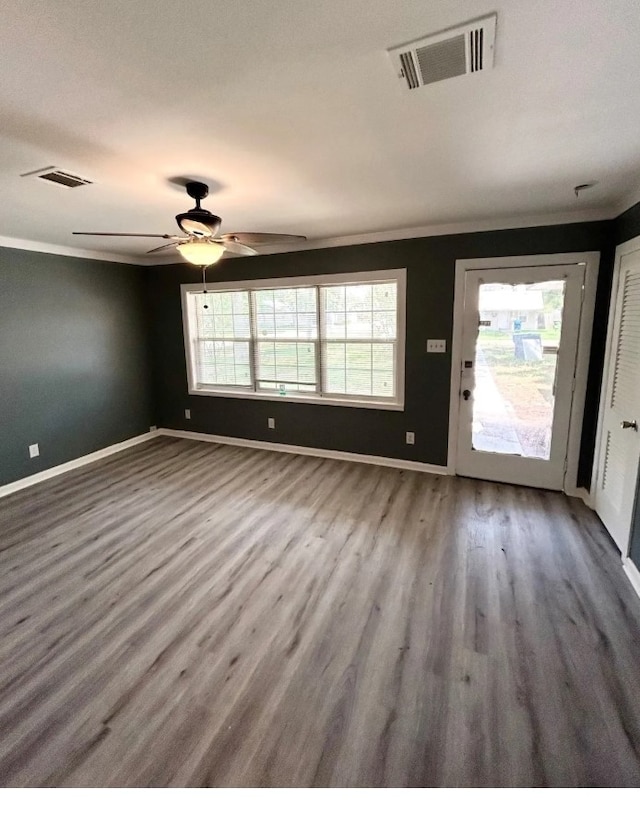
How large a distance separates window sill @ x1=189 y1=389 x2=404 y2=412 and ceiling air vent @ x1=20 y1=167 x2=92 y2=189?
286 cm

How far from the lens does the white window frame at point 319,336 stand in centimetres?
397

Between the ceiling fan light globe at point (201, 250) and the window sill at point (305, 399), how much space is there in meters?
2.35

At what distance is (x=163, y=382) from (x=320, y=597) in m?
4.20

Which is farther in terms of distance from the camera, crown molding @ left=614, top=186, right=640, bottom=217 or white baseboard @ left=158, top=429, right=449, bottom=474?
white baseboard @ left=158, top=429, right=449, bottom=474

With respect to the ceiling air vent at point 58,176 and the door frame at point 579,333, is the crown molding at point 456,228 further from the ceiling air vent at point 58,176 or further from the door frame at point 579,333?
the ceiling air vent at point 58,176

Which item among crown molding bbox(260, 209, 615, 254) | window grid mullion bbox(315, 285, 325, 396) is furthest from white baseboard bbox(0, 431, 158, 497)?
crown molding bbox(260, 209, 615, 254)

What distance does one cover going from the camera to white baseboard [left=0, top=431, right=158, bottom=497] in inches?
150

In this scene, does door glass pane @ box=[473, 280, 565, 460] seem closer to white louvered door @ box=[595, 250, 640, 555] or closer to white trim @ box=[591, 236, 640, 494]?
white trim @ box=[591, 236, 640, 494]

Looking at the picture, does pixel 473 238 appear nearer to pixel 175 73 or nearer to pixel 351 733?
pixel 175 73

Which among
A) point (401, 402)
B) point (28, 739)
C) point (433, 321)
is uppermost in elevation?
point (433, 321)

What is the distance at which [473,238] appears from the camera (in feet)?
11.7

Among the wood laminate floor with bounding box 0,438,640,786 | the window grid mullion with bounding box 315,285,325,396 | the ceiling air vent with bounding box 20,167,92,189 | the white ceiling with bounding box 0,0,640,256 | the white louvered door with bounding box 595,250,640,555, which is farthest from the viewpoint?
the window grid mullion with bounding box 315,285,325,396

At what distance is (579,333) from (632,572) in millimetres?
1889

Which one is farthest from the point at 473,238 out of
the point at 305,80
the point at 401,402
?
the point at 305,80
